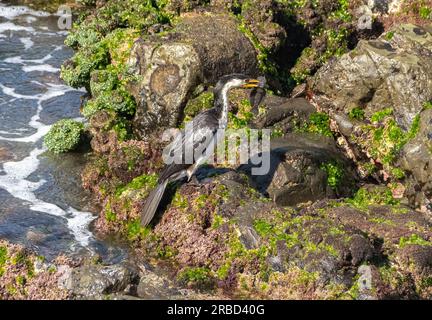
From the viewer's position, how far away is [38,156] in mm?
19375

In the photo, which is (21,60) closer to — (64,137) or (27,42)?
(27,42)

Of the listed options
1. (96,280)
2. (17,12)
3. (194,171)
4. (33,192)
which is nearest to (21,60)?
(17,12)

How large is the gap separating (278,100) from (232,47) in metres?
2.21

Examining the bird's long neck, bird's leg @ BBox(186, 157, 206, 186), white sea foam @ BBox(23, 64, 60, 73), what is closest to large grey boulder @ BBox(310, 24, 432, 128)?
the bird's long neck

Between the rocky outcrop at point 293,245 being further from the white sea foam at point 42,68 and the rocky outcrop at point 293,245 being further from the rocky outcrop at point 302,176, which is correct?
the white sea foam at point 42,68

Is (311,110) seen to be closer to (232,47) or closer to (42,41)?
(232,47)

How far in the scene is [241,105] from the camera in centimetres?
1875

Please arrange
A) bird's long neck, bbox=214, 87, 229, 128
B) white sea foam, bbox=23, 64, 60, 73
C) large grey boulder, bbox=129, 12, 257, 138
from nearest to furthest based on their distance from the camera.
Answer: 1. bird's long neck, bbox=214, 87, 229, 128
2. large grey boulder, bbox=129, 12, 257, 138
3. white sea foam, bbox=23, 64, 60, 73

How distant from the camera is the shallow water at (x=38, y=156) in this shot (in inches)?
607

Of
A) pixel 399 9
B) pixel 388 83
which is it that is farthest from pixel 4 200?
pixel 399 9

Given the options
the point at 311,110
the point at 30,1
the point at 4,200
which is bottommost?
the point at 30,1

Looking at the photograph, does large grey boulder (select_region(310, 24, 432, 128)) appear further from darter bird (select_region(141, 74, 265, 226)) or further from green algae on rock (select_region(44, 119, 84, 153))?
green algae on rock (select_region(44, 119, 84, 153))

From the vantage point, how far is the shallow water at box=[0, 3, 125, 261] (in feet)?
50.6

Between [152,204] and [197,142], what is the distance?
60.1 inches
